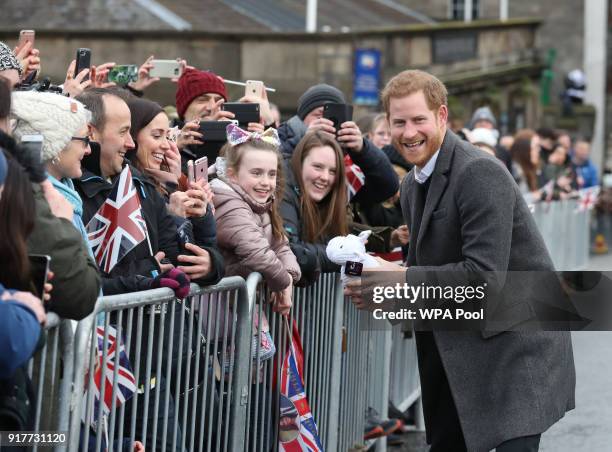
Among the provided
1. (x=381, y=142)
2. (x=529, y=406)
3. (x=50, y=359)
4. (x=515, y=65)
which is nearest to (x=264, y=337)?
(x=529, y=406)

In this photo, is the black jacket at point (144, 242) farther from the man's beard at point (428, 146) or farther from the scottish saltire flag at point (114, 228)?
the man's beard at point (428, 146)

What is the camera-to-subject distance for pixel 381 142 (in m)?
9.65

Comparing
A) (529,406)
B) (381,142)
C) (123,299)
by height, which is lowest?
(529,406)

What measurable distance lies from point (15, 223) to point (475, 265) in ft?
7.09

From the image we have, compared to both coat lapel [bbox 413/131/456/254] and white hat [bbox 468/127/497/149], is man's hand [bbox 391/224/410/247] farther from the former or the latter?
white hat [bbox 468/127/497/149]

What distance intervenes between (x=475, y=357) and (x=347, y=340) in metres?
1.90

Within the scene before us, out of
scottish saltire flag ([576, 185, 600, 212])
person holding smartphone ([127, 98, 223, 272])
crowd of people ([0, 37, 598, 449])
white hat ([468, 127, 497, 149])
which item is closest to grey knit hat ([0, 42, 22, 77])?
crowd of people ([0, 37, 598, 449])

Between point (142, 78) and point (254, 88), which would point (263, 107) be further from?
point (142, 78)

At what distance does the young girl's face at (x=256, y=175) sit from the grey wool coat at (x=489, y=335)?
111cm

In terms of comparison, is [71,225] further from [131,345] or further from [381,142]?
[381,142]

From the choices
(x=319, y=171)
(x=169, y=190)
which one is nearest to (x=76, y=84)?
(x=169, y=190)

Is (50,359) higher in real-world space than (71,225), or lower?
lower

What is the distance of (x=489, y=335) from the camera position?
5.54m

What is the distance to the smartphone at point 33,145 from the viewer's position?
160 inches
